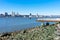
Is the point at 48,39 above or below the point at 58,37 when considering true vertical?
below

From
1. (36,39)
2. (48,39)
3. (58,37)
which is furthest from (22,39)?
(58,37)

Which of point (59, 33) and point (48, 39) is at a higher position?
point (59, 33)

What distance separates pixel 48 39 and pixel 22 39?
4.72 feet

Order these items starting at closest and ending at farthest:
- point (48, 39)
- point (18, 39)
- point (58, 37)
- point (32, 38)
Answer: point (58, 37) < point (48, 39) < point (18, 39) < point (32, 38)

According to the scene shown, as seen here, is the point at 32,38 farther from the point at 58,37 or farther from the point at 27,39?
the point at 58,37

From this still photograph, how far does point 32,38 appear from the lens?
25.4 ft

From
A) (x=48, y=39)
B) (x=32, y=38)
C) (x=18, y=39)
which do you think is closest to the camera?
(x=48, y=39)

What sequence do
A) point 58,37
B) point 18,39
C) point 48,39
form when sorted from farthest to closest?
point 18,39 < point 48,39 < point 58,37

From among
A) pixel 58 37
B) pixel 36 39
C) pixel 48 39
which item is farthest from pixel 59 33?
pixel 36 39

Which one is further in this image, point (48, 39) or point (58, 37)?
point (48, 39)

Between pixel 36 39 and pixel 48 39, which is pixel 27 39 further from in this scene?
pixel 48 39

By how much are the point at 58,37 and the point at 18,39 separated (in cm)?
300

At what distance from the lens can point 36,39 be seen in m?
7.45

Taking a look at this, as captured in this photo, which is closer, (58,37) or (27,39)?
(58,37)
